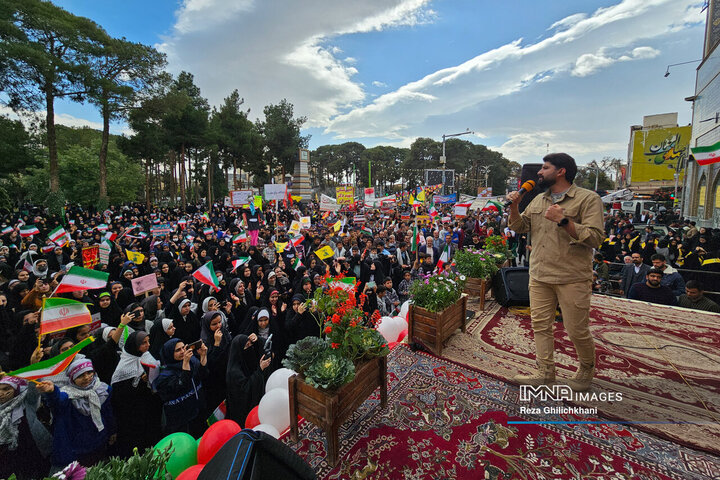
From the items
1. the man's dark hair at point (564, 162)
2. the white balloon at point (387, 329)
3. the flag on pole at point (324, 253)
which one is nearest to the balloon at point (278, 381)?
the white balloon at point (387, 329)

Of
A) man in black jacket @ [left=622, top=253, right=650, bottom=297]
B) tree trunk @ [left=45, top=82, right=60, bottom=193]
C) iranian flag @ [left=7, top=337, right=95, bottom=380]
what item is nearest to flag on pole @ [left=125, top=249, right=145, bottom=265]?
iranian flag @ [left=7, top=337, right=95, bottom=380]

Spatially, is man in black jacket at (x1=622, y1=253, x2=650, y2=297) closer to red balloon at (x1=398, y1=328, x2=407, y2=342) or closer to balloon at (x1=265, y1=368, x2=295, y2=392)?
red balloon at (x1=398, y1=328, x2=407, y2=342)

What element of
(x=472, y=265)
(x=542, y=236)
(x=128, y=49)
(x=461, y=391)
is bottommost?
(x=461, y=391)

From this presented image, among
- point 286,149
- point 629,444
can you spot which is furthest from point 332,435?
point 286,149

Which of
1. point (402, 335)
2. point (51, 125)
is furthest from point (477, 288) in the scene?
point (51, 125)

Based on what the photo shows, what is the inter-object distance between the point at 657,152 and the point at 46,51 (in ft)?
210

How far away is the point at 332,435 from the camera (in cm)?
240

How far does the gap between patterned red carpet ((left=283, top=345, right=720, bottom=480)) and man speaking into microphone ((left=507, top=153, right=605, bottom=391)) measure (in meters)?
→ 0.55

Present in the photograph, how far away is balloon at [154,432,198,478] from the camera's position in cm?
268

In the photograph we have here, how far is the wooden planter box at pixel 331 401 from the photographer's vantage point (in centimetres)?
240

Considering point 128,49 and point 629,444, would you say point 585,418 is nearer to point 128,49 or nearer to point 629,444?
point 629,444

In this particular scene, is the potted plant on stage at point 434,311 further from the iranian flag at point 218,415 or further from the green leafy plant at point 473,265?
the iranian flag at point 218,415

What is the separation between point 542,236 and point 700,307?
192 inches

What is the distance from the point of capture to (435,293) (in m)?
4.02
